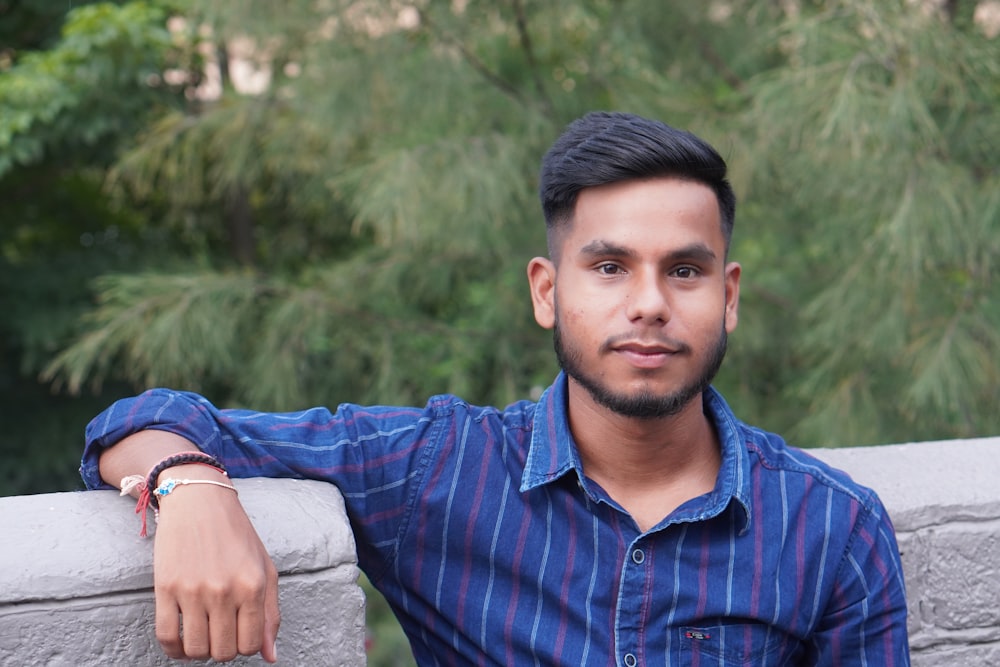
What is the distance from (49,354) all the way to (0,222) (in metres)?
0.66

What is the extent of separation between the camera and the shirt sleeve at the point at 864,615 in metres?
1.34

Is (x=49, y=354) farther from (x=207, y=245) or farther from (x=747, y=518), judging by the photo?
(x=747, y=518)

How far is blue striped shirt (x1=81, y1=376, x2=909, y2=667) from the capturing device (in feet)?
4.31

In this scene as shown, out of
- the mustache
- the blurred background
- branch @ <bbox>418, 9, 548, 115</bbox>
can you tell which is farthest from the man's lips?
branch @ <bbox>418, 9, 548, 115</bbox>

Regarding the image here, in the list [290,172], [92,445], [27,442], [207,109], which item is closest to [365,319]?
[290,172]

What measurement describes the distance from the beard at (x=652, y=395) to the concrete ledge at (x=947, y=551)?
0.35 m

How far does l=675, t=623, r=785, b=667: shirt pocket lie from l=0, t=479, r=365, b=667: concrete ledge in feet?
1.28

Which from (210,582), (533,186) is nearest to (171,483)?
(210,582)

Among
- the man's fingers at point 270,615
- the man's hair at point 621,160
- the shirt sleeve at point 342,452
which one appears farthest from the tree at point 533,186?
the man's fingers at point 270,615

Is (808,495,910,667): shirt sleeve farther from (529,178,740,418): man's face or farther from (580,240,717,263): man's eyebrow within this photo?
(580,240,717,263): man's eyebrow

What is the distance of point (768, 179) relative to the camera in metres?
3.43

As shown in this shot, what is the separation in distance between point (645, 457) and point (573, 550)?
17 cm

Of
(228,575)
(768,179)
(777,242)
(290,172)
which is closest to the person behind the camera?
(228,575)

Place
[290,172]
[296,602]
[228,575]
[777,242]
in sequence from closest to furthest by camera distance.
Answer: [228,575] → [296,602] → [777,242] → [290,172]
